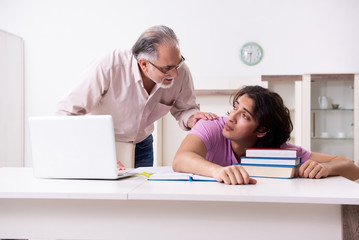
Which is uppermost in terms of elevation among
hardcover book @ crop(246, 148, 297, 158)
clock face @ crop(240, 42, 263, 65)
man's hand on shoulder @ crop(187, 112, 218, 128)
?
clock face @ crop(240, 42, 263, 65)

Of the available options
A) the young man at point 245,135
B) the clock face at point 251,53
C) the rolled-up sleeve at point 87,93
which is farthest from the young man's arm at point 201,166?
the clock face at point 251,53

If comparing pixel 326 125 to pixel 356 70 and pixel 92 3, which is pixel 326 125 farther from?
pixel 92 3

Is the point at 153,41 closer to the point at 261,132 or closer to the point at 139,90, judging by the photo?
the point at 139,90

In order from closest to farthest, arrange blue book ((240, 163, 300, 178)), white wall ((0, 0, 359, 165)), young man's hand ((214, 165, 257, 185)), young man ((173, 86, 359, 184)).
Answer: young man's hand ((214, 165, 257, 185)) → blue book ((240, 163, 300, 178)) → young man ((173, 86, 359, 184)) → white wall ((0, 0, 359, 165))

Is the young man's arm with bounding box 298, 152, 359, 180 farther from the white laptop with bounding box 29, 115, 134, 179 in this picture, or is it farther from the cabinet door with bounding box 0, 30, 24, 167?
the cabinet door with bounding box 0, 30, 24, 167

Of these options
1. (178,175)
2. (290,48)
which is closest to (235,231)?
(178,175)

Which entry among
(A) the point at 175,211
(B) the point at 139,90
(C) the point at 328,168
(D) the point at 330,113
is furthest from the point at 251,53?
(A) the point at 175,211

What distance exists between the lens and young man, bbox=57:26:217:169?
77.2 inches

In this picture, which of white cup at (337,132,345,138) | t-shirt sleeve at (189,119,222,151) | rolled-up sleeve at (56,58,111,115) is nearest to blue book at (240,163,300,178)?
t-shirt sleeve at (189,119,222,151)

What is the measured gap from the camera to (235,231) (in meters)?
1.08

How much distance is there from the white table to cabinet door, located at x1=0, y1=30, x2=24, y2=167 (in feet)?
11.2

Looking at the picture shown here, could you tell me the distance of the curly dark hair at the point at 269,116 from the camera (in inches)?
68.2

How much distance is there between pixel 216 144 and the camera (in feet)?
5.79

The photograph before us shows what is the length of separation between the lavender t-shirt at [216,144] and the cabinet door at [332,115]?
7.75ft
